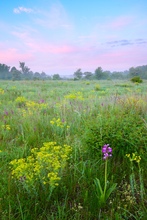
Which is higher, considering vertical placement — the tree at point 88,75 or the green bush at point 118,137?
the tree at point 88,75

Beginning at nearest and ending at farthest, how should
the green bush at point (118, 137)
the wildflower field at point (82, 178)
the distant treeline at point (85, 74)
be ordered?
the wildflower field at point (82, 178) → the green bush at point (118, 137) → the distant treeline at point (85, 74)

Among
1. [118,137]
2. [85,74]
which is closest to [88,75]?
[85,74]

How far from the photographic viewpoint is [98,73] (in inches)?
3002

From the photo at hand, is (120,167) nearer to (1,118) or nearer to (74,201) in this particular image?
(74,201)

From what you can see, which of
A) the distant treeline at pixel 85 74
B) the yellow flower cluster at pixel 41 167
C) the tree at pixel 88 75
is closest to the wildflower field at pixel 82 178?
the yellow flower cluster at pixel 41 167

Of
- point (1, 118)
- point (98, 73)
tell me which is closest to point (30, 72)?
point (98, 73)

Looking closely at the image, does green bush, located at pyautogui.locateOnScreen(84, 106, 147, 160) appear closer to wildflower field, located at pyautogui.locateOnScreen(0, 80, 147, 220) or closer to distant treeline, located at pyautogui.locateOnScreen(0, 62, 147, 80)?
wildflower field, located at pyautogui.locateOnScreen(0, 80, 147, 220)

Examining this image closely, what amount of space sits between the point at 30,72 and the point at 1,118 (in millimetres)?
106154

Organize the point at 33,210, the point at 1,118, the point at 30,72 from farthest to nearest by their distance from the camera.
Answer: the point at 30,72 → the point at 1,118 → the point at 33,210

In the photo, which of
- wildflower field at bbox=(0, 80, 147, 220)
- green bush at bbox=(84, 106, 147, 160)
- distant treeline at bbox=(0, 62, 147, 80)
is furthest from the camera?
distant treeline at bbox=(0, 62, 147, 80)

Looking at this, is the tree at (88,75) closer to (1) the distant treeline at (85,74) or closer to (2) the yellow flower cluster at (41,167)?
(1) the distant treeline at (85,74)

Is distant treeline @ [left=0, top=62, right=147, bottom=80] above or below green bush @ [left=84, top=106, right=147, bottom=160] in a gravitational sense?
above

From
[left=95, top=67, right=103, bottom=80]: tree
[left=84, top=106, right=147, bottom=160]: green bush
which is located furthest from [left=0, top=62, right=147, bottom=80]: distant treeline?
[left=84, top=106, right=147, bottom=160]: green bush

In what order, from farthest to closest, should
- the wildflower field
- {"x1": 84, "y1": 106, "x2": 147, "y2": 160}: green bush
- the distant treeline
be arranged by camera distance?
the distant treeline < {"x1": 84, "y1": 106, "x2": 147, "y2": 160}: green bush < the wildflower field
